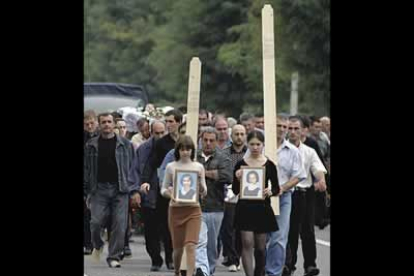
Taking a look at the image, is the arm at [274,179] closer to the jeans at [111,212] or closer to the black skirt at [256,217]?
the black skirt at [256,217]

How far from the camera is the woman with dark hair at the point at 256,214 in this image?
16.7 meters

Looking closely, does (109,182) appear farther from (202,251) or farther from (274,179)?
(274,179)

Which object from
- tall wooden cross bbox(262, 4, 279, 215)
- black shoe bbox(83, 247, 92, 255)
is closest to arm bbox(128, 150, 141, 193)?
→ black shoe bbox(83, 247, 92, 255)

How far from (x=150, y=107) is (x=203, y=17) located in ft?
28.6

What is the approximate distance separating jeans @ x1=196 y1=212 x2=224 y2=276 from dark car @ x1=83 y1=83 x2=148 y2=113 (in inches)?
601

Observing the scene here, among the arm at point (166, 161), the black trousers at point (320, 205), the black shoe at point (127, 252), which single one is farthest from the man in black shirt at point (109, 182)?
the black trousers at point (320, 205)

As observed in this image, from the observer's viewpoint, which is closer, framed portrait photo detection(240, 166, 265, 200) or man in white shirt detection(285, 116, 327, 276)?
framed portrait photo detection(240, 166, 265, 200)

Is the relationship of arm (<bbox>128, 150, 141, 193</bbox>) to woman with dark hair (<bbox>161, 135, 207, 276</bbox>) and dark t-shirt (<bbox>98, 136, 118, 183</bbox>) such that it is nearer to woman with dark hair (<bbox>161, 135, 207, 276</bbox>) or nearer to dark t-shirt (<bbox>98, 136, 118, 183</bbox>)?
dark t-shirt (<bbox>98, 136, 118, 183</bbox>)

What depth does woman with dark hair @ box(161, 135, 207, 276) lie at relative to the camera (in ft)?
54.0

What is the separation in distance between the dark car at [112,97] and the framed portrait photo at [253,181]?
1650cm

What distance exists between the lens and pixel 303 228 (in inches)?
739
